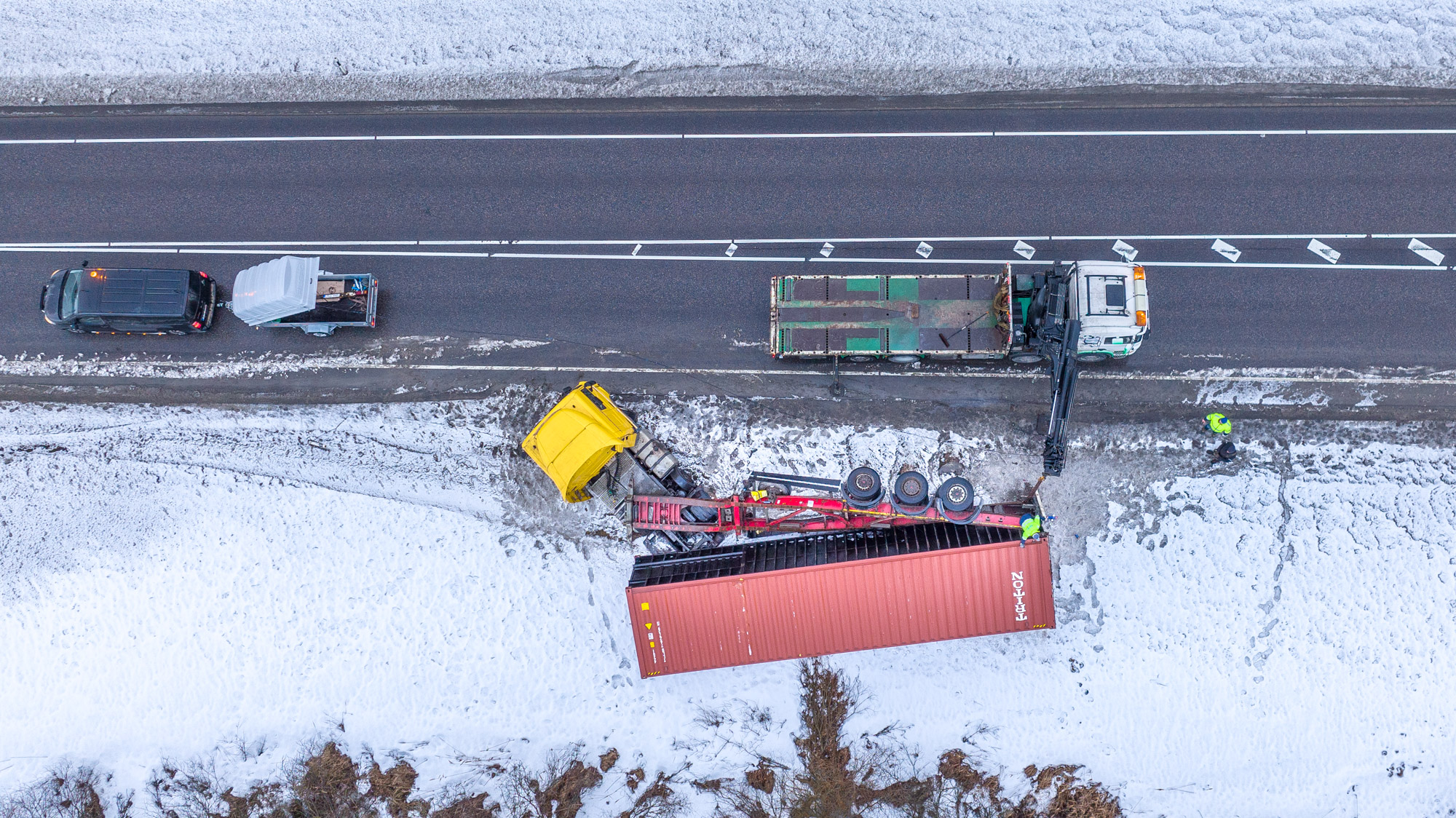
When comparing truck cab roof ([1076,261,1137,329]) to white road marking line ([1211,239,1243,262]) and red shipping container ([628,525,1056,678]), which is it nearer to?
white road marking line ([1211,239,1243,262])

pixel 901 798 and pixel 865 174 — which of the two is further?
pixel 865 174

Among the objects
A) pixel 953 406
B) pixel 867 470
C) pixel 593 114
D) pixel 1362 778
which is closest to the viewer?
pixel 867 470

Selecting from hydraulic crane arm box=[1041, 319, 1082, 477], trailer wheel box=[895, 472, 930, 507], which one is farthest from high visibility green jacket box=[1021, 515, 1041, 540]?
trailer wheel box=[895, 472, 930, 507]

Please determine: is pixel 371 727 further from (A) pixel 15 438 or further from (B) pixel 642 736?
(A) pixel 15 438

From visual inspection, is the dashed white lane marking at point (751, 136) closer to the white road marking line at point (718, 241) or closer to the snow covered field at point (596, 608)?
the white road marking line at point (718, 241)

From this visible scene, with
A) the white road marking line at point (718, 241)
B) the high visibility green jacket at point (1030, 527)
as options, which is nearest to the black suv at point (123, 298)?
the white road marking line at point (718, 241)

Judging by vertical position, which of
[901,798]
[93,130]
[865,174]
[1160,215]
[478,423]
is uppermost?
[93,130]

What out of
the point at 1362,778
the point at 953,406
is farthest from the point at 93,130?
the point at 1362,778
